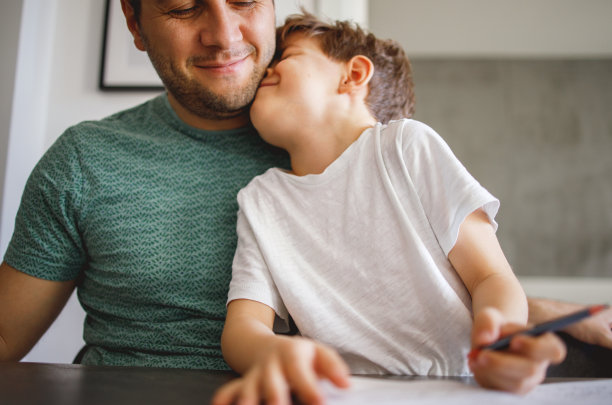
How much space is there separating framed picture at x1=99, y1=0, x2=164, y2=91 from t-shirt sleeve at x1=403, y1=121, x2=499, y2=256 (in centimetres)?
129

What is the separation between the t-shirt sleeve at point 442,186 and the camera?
704 millimetres

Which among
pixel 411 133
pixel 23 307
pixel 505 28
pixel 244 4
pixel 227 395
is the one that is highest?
pixel 505 28

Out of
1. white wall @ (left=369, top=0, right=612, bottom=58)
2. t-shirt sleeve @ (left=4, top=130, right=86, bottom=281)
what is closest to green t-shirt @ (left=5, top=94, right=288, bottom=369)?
t-shirt sleeve @ (left=4, top=130, right=86, bottom=281)

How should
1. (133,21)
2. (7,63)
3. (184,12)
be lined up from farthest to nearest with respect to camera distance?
(7,63)
(133,21)
(184,12)

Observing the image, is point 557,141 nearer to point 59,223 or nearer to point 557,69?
point 557,69

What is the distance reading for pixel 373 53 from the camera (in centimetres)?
112

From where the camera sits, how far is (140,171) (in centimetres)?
100

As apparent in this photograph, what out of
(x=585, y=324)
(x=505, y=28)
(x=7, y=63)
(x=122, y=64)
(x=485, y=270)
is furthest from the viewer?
(x=505, y=28)

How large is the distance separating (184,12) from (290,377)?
2.94 feet

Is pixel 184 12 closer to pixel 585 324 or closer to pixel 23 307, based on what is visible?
pixel 23 307

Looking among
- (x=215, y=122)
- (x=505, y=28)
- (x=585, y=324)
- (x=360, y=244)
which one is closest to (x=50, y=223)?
(x=215, y=122)

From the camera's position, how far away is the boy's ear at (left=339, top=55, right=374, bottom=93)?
3.36 ft

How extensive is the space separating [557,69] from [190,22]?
151 inches

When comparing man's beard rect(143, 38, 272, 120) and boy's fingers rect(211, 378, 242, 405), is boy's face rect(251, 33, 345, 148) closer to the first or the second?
man's beard rect(143, 38, 272, 120)
